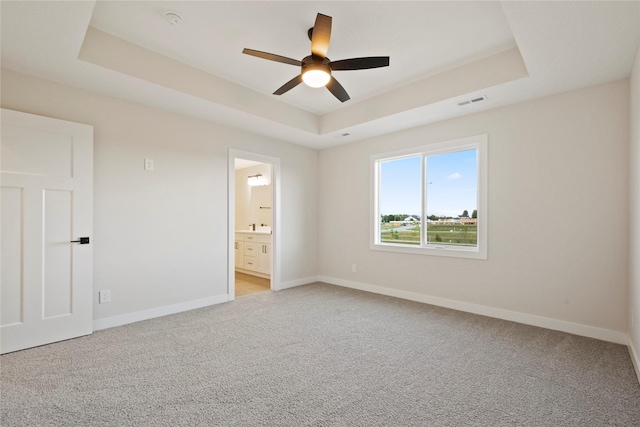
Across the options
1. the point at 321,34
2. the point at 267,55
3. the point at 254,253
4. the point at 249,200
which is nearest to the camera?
the point at 321,34

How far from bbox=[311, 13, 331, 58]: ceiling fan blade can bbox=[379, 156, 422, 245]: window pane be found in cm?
262

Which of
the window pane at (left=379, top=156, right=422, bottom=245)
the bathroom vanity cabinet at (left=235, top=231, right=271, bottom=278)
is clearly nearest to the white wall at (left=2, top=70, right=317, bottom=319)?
the bathroom vanity cabinet at (left=235, top=231, right=271, bottom=278)

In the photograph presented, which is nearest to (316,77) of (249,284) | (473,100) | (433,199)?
(473,100)

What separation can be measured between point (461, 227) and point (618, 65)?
2.14 m

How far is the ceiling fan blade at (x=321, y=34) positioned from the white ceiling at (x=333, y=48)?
31 cm

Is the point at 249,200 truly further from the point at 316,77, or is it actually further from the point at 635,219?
the point at 635,219

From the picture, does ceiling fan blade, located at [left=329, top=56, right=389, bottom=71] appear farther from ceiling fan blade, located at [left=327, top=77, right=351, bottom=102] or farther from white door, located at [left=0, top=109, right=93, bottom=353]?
white door, located at [left=0, top=109, right=93, bottom=353]

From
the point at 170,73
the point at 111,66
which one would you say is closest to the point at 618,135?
the point at 170,73

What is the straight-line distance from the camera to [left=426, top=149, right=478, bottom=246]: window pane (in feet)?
13.0

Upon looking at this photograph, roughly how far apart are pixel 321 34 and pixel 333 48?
30.2 inches

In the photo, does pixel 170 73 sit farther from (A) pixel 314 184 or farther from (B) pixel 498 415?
(B) pixel 498 415

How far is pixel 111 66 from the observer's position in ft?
8.93

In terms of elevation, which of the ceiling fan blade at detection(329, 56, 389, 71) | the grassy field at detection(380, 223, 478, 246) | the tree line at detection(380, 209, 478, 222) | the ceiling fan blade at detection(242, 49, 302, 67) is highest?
the ceiling fan blade at detection(242, 49, 302, 67)

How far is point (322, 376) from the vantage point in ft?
7.43
